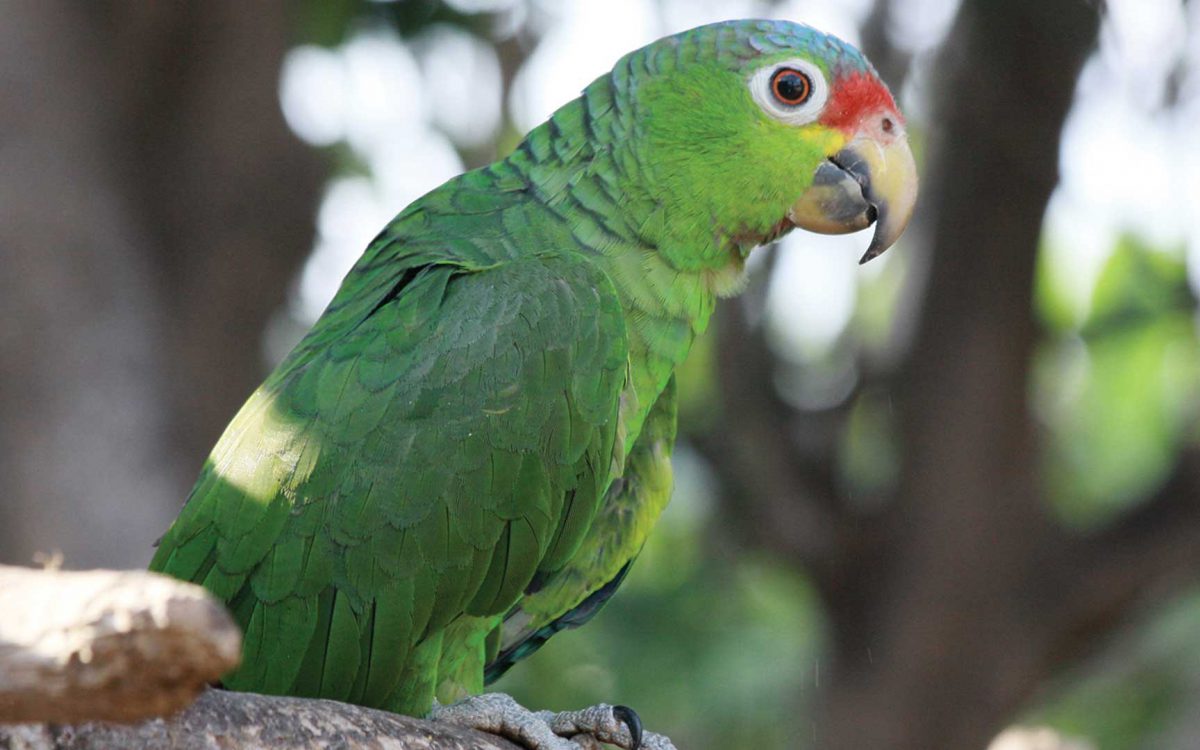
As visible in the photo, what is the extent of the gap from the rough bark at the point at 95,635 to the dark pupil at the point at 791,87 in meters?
2.04

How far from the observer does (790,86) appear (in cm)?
283

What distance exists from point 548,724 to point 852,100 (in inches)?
61.3

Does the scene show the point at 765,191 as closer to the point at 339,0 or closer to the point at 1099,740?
the point at 339,0

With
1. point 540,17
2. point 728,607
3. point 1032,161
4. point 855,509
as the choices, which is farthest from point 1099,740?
point 540,17

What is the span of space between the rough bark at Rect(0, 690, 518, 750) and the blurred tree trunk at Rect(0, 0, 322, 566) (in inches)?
108

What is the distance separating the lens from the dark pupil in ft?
9.27

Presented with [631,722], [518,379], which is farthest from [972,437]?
[518,379]

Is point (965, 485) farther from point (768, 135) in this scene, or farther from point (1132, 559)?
point (768, 135)

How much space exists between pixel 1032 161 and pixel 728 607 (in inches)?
172

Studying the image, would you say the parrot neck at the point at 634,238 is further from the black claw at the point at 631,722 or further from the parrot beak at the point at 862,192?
the black claw at the point at 631,722

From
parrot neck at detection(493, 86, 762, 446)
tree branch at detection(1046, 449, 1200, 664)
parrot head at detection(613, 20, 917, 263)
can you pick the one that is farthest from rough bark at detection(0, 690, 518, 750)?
tree branch at detection(1046, 449, 1200, 664)

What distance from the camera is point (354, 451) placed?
2.40 metres

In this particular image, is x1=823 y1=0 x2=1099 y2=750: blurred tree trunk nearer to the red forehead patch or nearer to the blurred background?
the blurred background

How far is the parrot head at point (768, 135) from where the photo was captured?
2.79 metres
